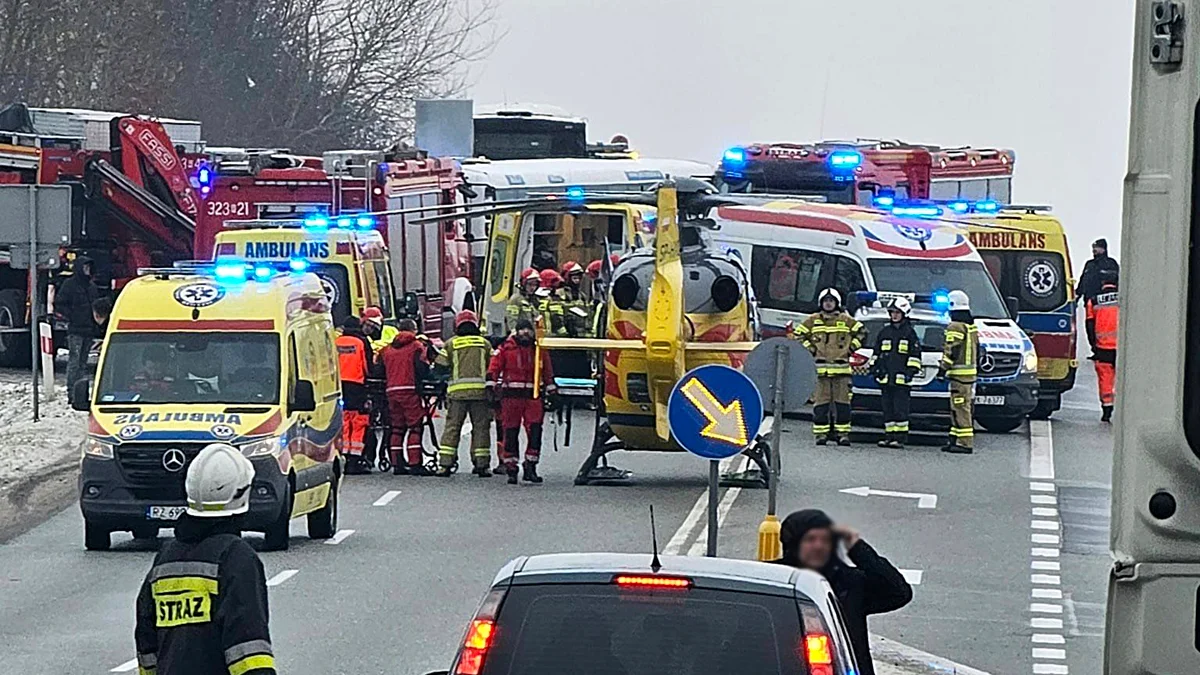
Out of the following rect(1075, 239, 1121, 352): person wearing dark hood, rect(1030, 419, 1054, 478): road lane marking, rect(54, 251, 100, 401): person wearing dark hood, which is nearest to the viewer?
rect(1030, 419, 1054, 478): road lane marking

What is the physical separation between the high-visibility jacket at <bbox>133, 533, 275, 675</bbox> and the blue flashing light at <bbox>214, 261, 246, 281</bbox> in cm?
1318

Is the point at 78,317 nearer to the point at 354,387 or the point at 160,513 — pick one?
the point at 354,387

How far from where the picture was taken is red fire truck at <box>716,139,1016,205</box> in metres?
37.4

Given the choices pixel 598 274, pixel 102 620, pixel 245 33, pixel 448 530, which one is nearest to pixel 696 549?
pixel 448 530

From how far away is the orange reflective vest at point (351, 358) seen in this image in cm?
2473

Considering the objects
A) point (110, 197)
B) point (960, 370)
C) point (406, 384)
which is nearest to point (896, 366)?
point (960, 370)

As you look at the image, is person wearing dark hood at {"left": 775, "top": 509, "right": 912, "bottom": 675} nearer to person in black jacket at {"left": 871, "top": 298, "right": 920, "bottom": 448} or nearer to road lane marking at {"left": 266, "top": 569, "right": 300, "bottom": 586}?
road lane marking at {"left": 266, "top": 569, "right": 300, "bottom": 586}

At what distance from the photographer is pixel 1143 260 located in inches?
A: 228

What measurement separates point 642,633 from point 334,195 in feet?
80.9

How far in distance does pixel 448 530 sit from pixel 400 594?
383 centimetres

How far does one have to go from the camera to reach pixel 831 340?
26.8 m

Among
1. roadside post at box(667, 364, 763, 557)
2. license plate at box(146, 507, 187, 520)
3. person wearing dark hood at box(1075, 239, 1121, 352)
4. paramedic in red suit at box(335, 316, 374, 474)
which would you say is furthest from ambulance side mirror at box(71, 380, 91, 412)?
person wearing dark hood at box(1075, 239, 1121, 352)

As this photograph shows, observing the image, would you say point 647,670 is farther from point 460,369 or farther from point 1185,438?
point 460,369

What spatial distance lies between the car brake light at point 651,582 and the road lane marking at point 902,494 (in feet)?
50.3
